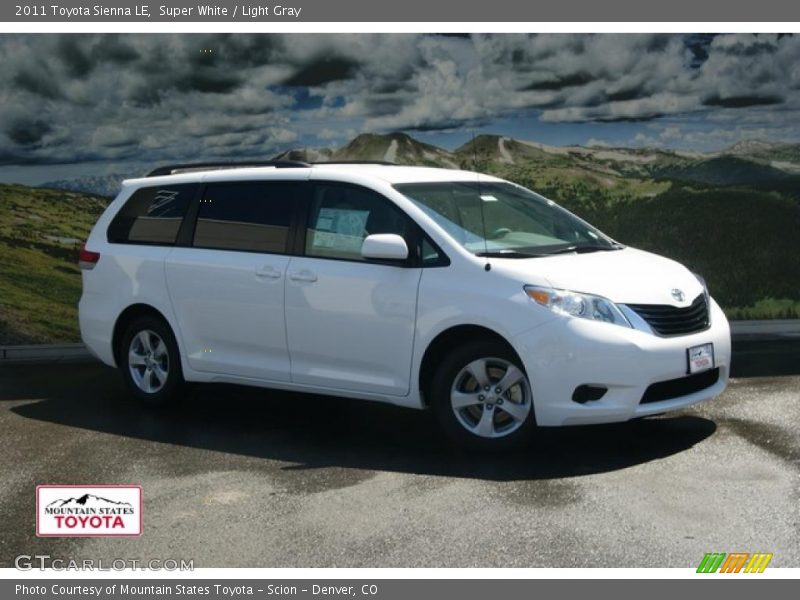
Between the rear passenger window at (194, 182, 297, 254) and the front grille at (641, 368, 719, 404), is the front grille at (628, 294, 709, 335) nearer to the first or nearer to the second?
the front grille at (641, 368, 719, 404)

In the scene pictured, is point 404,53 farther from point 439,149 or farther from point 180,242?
point 180,242

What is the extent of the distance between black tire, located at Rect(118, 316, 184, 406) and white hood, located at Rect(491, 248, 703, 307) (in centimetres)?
278

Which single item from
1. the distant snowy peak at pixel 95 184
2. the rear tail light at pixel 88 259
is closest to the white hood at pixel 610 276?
the rear tail light at pixel 88 259

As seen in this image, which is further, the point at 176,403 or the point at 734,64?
the point at 734,64

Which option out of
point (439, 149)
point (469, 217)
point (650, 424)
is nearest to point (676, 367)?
point (650, 424)

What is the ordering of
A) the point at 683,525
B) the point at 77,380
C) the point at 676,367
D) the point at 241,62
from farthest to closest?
the point at 241,62 → the point at 77,380 → the point at 676,367 → the point at 683,525

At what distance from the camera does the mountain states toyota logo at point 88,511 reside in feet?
20.3

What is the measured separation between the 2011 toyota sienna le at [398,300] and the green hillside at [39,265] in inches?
105

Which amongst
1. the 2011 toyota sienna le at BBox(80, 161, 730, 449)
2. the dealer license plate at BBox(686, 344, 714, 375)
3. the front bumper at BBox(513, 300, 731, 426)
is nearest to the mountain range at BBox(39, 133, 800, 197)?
the 2011 toyota sienna le at BBox(80, 161, 730, 449)

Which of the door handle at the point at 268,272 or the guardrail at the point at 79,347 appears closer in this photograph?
the door handle at the point at 268,272

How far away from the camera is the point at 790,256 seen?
1227 cm

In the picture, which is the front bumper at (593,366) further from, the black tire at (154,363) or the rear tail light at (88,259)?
the rear tail light at (88,259)

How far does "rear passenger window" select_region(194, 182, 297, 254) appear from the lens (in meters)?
8.43

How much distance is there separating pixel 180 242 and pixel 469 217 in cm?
228
